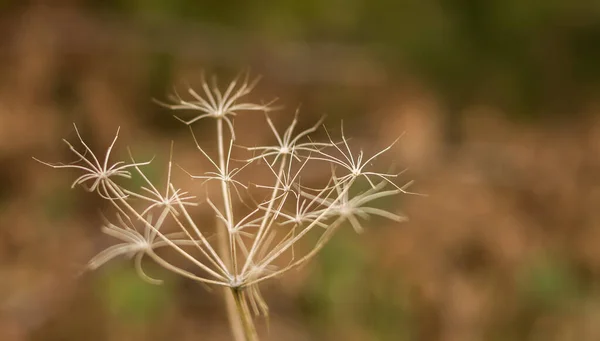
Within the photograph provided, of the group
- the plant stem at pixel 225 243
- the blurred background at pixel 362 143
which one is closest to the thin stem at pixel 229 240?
the plant stem at pixel 225 243

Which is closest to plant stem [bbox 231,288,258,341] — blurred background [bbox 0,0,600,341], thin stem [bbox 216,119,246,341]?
thin stem [bbox 216,119,246,341]

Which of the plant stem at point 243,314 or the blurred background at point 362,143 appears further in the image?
the blurred background at point 362,143

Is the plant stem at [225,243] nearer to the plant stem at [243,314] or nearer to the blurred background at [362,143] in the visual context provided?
the plant stem at [243,314]

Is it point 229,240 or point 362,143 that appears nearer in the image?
point 229,240

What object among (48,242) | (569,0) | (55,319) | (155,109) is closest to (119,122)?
(155,109)

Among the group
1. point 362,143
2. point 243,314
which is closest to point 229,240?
point 243,314

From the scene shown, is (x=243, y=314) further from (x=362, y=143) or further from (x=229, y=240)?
(x=362, y=143)

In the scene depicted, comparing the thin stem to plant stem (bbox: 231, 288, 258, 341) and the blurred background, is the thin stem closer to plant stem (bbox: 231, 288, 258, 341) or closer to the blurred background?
plant stem (bbox: 231, 288, 258, 341)

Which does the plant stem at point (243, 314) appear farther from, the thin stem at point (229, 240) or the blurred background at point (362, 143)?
the blurred background at point (362, 143)
